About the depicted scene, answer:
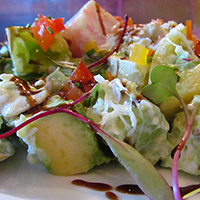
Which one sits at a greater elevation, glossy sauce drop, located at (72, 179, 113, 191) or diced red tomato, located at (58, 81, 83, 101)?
diced red tomato, located at (58, 81, 83, 101)

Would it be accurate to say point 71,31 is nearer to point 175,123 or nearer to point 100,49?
point 100,49

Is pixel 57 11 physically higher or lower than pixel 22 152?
higher

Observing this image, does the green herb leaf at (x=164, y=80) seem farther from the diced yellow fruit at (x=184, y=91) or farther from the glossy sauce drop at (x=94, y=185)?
the glossy sauce drop at (x=94, y=185)

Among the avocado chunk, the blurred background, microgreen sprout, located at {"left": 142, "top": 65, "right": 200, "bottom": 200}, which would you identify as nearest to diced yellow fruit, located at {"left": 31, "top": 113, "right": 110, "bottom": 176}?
the avocado chunk

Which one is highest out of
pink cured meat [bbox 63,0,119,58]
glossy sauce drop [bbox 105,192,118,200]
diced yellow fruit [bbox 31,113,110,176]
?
pink cured meat [bbox 63,0,119,58]

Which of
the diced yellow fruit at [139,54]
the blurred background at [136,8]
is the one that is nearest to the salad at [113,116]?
the diced yellow fruit at [139,54]

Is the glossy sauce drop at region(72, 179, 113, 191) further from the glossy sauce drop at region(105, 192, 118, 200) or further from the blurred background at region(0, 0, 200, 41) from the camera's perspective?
the blurred background at region(0, 0, 200, 41)

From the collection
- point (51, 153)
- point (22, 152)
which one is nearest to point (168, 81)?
point (51, 153)
